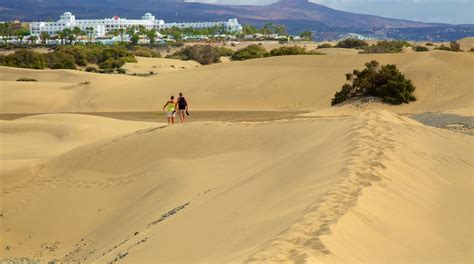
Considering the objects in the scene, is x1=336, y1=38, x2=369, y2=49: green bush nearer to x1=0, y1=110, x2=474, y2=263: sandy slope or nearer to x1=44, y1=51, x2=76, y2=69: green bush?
x1=44, y1=51, x2=76, y2=69: green bush

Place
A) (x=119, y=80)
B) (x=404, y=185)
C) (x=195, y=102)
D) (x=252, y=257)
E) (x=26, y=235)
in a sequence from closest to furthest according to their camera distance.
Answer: (x=252, y=257)
(x=404, y=185)
(x=26, y=235)
(x=195, y=102)
(x=119, y=80)

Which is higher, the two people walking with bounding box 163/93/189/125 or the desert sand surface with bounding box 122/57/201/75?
the two people walking with bounding box 163/93/189/125

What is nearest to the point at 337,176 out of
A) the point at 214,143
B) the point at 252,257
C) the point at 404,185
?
the point at 404,185

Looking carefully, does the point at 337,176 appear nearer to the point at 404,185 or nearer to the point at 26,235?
the point at 404,185

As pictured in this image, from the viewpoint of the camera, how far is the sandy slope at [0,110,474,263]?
26.5 ft

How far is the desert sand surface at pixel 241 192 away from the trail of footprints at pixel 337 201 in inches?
0.9

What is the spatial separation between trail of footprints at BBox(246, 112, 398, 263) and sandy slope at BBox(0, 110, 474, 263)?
0.08ft

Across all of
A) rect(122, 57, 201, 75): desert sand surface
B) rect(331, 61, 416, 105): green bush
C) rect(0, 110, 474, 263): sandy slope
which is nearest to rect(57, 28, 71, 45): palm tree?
rect(122, 57, 201, 75): desert sand surface

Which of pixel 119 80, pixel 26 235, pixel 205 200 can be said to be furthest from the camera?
pixel 119 80

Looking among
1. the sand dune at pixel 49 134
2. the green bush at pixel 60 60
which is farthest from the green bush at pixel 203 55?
the sand dune at pixel 49 134

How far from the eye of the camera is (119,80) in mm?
49875

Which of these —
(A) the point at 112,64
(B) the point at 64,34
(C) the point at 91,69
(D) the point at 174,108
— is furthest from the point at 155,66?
(B) the point at 64,34

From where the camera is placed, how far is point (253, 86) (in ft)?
141

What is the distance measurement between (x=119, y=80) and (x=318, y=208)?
42.5 meters
